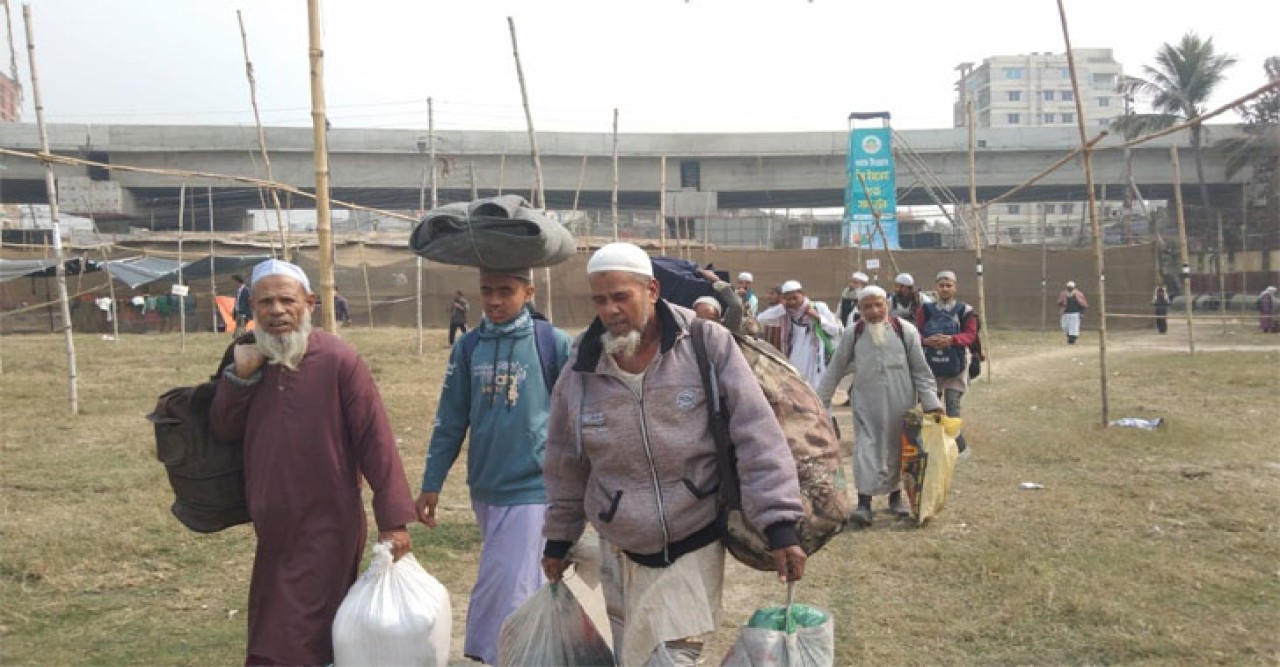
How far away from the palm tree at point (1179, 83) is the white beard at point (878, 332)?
4280 centimetres

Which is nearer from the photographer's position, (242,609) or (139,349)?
(242,609)

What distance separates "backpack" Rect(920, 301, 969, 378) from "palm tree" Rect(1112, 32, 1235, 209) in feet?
136

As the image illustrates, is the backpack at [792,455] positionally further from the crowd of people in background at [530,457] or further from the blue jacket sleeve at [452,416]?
the blue jacket sleeve at [452,416]

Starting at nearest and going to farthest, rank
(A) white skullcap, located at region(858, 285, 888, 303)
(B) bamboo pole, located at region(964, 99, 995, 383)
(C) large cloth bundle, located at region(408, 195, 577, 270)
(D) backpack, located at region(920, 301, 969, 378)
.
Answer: (C) large cloth bundle, located at region(408, 195, 577, 270), (A) white skullcap, located at region(858, 285, 888, 303), (D) backpack, located at region(920, 301, 969, 378), (B) bamboo pole, located at region(964, 99, 995, 383)

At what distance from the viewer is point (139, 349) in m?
20.4

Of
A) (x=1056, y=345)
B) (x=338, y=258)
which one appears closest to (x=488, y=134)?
(x=338, y=258)

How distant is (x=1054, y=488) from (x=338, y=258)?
89.1 feet

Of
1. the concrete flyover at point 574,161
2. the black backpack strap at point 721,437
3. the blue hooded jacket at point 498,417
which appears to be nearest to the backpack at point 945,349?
the blue hooded jacket at point 498,417

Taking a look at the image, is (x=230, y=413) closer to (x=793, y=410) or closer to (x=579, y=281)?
(x=793, y=410)

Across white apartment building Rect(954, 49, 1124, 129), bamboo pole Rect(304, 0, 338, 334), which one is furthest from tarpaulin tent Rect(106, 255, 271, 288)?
white apartment building Rect(954, 49, 1124, 129)

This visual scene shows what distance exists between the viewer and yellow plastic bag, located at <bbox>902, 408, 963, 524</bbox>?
6.55 m

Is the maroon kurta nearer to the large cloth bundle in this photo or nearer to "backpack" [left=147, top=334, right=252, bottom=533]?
"backpack" [left=147, top=334, right=252, bottom=533]

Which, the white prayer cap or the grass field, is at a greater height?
the white prayer cap

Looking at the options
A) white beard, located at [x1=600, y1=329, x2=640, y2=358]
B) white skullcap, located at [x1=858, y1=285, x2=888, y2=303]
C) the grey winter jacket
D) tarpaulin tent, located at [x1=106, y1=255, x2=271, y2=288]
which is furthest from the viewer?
tarpaulin tent, located at [x1=106, y1=255, x2=271, y2=288]
